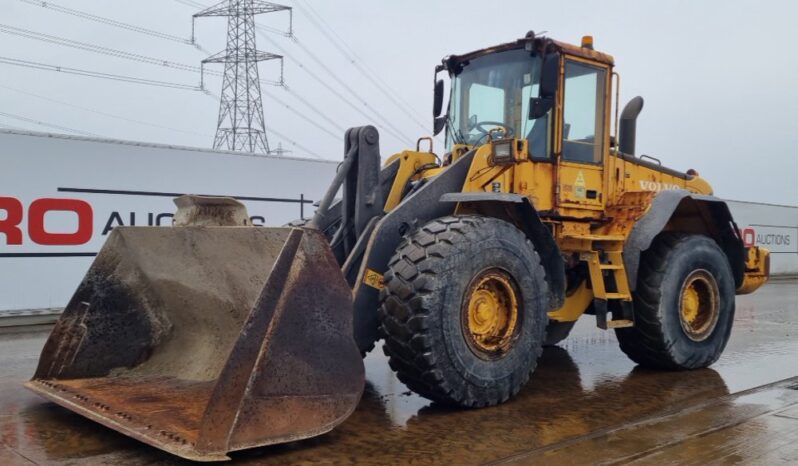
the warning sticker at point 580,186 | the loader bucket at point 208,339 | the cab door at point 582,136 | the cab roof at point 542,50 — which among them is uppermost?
the cab roof at point 542,50

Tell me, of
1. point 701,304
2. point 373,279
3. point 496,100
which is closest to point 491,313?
point 373,279

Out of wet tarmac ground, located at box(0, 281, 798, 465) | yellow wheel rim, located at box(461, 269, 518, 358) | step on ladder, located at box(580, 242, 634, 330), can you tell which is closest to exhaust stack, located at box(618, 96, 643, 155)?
step on ladder, located at box(580, 242, 634, 330)

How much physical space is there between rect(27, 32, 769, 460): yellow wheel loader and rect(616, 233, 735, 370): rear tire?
2 cm

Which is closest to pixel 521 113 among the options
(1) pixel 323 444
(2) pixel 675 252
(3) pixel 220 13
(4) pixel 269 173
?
(2) pixel 675 252

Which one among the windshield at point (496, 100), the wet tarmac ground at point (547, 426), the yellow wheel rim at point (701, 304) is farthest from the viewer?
the yellow wheel rim at point (701, 304)

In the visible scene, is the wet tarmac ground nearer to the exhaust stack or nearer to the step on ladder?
the step on ladder

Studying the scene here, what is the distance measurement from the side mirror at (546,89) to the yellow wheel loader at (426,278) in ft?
0.04

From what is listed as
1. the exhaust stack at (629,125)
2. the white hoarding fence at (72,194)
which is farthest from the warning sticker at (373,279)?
the white hoarding fence at (72,194)

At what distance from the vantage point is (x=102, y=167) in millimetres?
10367

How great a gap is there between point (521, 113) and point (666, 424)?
2.59m

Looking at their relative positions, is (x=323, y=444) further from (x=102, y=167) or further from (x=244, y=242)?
(x=102, y=167)

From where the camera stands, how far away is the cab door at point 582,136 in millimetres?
6027

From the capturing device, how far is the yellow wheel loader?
13.1ft

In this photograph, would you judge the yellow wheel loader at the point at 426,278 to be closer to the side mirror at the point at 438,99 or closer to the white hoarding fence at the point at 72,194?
the side mirror at the point at 438,99
